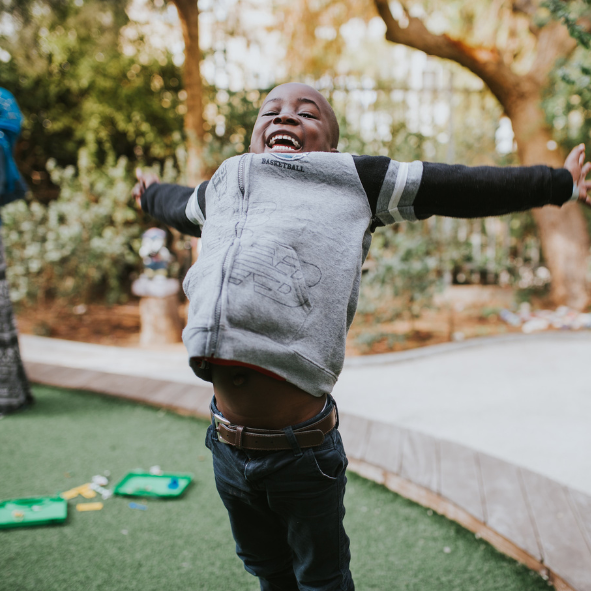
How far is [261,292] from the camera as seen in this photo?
1024mm

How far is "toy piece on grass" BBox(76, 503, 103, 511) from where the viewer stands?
2.17m

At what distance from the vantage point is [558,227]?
6.13 m

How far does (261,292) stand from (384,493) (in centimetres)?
162

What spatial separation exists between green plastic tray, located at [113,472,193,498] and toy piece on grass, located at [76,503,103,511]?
0.09 metres

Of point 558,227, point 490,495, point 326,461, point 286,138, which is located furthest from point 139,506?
point 558,227

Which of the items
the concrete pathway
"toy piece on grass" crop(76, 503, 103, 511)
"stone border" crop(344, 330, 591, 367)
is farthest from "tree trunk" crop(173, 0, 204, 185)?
"toy piece on grass" crop(76, 503, 103, 511)

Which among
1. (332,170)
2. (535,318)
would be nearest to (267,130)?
(332,170)

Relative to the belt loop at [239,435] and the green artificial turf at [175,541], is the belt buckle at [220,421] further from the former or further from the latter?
the green artificial turf at [175,541]

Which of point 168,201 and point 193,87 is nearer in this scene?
point 168,201

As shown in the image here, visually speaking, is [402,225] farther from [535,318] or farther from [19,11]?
[19,11]

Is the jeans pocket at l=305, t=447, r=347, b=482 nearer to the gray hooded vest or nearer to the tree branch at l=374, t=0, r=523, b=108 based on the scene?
the gray hooded vest

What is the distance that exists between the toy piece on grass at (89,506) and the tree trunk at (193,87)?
13.0 feet

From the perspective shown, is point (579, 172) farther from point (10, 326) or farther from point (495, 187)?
point (10, 326)

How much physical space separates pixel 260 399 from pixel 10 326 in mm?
2649
